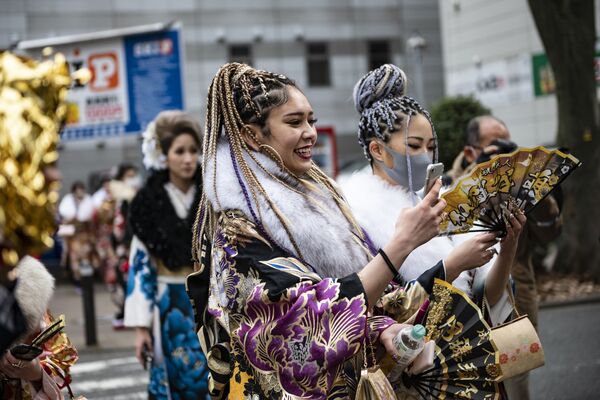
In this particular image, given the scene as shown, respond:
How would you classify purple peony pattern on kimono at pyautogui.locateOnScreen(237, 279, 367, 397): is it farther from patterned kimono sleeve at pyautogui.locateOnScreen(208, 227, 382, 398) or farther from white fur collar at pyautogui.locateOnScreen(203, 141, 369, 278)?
white fur collar at pyautogui.locateOnScreen(203, 141, 369, 278)

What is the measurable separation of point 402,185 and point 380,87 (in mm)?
444

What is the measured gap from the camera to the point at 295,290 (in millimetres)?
2592

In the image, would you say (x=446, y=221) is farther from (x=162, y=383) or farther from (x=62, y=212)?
(x=62, y=212)

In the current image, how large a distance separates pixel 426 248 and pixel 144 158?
2535 millimetres

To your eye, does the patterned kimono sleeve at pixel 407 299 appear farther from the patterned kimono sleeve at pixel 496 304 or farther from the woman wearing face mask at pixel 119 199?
the woman wearing face mask at pixel 119 199

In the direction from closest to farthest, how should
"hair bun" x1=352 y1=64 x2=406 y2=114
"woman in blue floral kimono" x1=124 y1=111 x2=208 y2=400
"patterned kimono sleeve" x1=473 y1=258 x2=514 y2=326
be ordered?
1. "patterned kimono sleeve" x1=473 y1=258 x2=514 y2=326
2. "hair bun" x1=352 y1=64 x2=406 y2=114
3. "woman in blue floral kimono" x1=124 y1=111 x2=208 y2=400

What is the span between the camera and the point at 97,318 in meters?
13.2

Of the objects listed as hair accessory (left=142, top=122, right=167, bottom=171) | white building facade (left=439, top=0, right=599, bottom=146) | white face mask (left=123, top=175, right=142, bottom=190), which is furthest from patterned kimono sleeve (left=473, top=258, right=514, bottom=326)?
white building facade (left=439, top=0, right=599, bottom=146)

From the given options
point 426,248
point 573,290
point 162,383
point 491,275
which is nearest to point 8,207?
point 426,248

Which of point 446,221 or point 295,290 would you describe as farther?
point 446,221

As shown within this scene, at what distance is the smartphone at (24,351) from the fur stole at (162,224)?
2.24 m

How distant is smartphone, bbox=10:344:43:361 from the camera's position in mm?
2791

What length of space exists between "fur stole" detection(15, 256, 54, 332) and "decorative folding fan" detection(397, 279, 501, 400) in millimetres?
1124

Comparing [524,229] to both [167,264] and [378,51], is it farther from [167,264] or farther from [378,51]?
[378,51]
